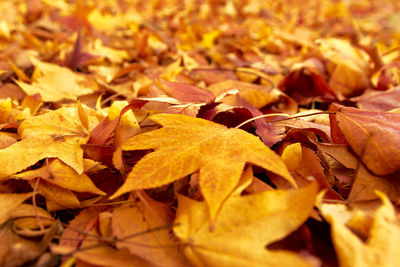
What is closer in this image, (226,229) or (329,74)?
(226,229)

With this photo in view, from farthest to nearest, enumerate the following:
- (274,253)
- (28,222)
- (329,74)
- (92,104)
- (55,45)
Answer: (55,45)
(329,74)
(92,104)
(28,222)
(274,253)

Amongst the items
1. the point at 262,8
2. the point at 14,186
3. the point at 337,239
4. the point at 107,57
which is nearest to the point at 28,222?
the point at 14,186

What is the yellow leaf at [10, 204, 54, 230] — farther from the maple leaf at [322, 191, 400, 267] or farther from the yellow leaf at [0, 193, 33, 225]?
the maple leaf at [322, 191, 400, 267]

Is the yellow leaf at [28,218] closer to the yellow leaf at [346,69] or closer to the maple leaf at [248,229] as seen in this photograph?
the maple leaf at [248,229]

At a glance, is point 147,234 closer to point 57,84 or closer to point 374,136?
point 374,136

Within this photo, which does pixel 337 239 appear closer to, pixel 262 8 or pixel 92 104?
pixel 92 104

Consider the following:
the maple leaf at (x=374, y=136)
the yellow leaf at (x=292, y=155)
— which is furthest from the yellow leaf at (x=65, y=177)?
the maple leaf at (x=374, y=136)
